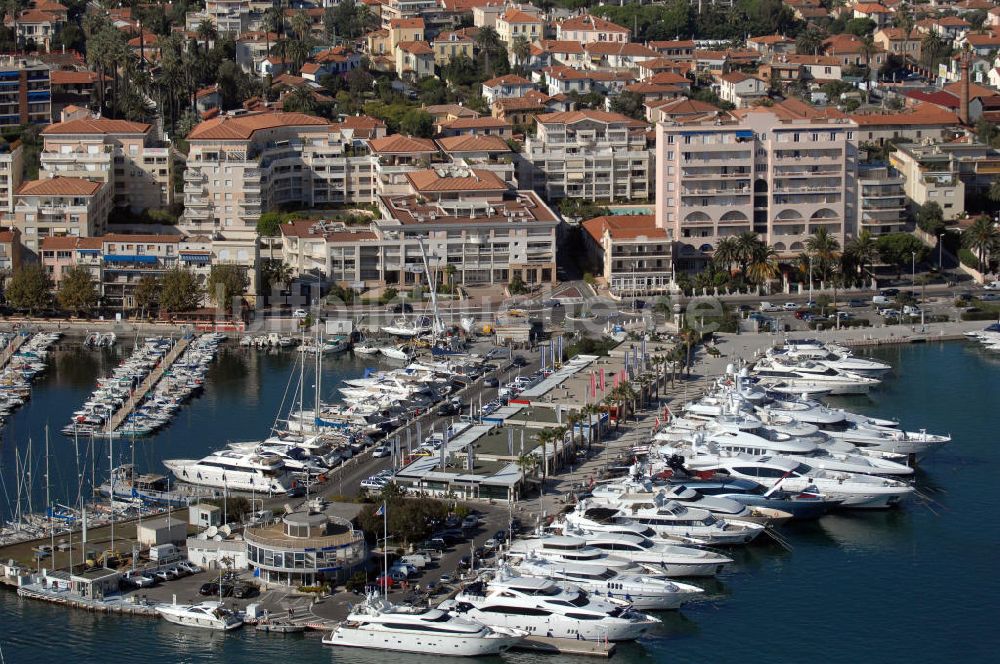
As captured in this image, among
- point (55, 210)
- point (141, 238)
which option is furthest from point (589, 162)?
point (55, 210)

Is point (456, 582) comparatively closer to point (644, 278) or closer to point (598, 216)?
point (644, 278)

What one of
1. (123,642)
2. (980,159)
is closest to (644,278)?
(980,159)

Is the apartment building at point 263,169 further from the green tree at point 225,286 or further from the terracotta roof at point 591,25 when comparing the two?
the terracotta roof at point 591,25

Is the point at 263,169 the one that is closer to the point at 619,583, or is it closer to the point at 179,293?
the point at 179,293

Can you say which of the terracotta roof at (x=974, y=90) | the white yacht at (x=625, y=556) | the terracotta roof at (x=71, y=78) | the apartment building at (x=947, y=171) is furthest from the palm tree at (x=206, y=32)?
the white yacht at (x=625, y=556)

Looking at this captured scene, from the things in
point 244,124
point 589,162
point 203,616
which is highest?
point 244,124

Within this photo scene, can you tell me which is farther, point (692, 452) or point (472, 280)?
point (472, 280)

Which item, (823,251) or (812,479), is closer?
(812,479)
